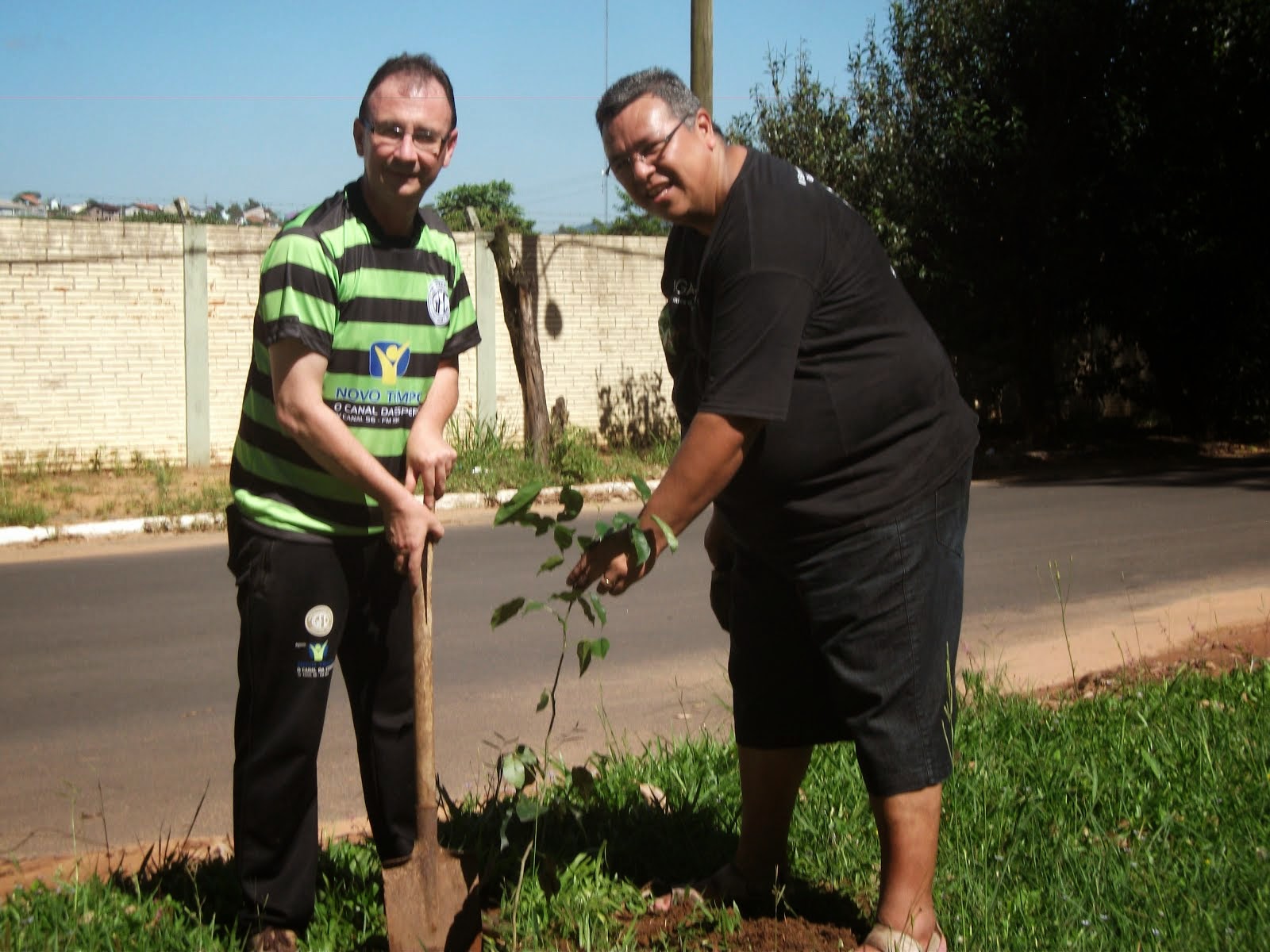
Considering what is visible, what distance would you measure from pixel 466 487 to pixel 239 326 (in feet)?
10.6

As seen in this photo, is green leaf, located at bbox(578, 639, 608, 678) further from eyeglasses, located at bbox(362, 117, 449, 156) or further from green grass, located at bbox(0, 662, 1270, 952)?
eyeglasses, located at bbox(362, 117, 449, 156)

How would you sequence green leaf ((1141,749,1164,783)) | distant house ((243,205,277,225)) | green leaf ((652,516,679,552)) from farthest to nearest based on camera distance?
distant house ((243,205,277,225)), green leaf ((1141,749,1164,783)), green leaf ((652,516,679,552))

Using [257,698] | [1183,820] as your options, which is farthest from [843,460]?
[1183,820]

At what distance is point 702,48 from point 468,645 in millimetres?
8785

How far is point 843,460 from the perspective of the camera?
265cm

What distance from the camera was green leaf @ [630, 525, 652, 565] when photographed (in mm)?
2539

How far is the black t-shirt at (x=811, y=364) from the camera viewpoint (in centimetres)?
248

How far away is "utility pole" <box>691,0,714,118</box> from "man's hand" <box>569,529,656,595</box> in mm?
11342

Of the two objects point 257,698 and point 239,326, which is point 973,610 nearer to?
point 257,698

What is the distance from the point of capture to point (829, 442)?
262 centimetres

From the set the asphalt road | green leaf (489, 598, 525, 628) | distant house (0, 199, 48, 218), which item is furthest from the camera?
distant house (0, 199, 48, 218)

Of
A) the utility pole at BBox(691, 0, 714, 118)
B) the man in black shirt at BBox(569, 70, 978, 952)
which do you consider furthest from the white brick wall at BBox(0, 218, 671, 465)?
the man in black shirt at BBox(569, 70, 978, 952)

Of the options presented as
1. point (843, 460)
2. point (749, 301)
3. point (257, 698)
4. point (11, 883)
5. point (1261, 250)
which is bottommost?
point (11, 883)

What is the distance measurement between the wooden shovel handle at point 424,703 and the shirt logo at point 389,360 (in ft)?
1.25
